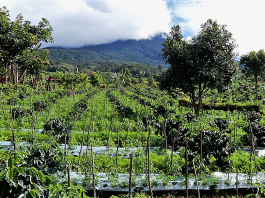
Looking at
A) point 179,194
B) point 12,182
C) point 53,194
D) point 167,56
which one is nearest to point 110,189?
point 179,194

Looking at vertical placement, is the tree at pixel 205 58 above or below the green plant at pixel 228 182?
above

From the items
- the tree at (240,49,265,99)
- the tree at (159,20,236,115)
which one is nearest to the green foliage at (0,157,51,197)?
the tree at (159,20,236,115)

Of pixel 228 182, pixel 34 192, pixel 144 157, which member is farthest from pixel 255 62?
pixel 34 192

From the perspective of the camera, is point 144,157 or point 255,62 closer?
point 144,157

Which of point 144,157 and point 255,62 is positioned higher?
point 255,62

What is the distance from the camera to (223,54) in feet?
31.9

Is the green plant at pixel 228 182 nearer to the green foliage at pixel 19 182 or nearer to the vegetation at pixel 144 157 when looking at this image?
the vegetation at pixel 144 157

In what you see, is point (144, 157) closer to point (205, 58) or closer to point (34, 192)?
point (34, 192)

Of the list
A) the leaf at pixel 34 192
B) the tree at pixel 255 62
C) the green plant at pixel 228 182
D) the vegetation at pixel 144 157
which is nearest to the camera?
the leaf at pixel 34 192

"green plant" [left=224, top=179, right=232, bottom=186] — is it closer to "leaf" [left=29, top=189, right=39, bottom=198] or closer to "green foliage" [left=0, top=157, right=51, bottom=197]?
"green foliage" [left=0, top=157, right=51, bottom=197]

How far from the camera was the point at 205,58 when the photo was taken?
1017 cm

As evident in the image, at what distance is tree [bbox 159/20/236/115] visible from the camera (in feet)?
31.9

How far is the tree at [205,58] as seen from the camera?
31.9 feet

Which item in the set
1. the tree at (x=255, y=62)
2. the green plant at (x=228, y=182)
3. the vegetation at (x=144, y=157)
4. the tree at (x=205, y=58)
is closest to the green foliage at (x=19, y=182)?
the vegetation at (x=144, y=157)
